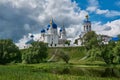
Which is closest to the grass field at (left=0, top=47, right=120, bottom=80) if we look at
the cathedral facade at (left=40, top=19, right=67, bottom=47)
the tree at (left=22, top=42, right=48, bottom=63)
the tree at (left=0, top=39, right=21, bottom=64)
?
the tree at (left=22, top=42, right=48, bottom=63)

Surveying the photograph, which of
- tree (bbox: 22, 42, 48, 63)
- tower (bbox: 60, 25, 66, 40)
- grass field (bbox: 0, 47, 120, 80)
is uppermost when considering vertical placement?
tower (bbox: 60, 25, 66, 40)

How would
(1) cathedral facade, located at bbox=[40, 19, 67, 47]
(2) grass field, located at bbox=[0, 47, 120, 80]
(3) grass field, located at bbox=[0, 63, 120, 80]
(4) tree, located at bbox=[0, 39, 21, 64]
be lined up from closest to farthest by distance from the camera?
1. (3) grass field, located at bbox=[0, 63, 120, 80]
2. (2) grass field, located at bbox=[0, 47, 120, 80]
3. (4) tree, located at bbox=[0, 39, 21, 64]
4. (1) cathedral facade, located at bbox=[40, 19, 67, 47]

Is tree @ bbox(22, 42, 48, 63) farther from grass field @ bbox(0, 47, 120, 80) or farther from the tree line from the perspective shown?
grass field @ bbox(0, 47, 120, 80)

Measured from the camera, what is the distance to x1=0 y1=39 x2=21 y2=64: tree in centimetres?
9906

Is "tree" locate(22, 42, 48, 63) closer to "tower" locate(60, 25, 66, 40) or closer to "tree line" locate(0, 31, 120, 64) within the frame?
"tree line" locate(0, 31, 120, 64)

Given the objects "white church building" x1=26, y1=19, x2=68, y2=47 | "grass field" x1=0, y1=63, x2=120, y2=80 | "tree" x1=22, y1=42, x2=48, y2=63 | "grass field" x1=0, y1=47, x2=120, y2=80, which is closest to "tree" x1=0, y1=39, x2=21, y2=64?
"tree" x1=22, y1=42, x2=48, y2=63

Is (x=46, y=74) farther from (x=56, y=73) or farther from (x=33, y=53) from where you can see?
(x=33, y=53)

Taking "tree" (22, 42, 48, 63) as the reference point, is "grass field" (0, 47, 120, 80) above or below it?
below

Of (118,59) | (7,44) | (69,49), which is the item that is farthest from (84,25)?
(118,59)

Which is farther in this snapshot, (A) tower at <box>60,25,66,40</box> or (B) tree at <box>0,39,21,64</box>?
(A) tower at <box>60,25,66,40</box>

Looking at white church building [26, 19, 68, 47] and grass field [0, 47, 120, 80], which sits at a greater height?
white church building [26, 19, 68, 47]

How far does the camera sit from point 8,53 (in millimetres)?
99875

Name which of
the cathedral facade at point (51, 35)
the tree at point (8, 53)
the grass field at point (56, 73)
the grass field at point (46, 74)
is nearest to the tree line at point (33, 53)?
the tree at point (8, 53)

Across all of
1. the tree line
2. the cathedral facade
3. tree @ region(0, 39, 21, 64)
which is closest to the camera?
the tree line
